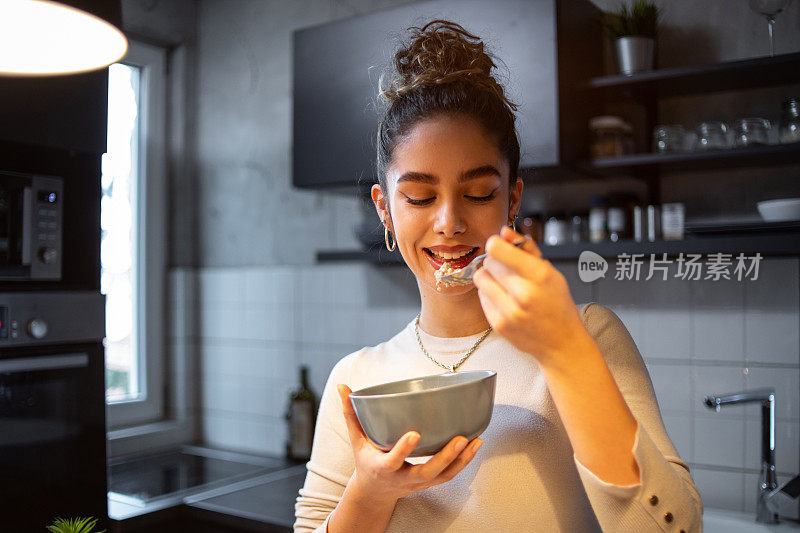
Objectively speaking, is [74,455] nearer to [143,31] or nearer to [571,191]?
[571,191]

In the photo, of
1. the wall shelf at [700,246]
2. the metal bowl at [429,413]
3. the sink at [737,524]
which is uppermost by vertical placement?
the wall shelf at [700,246]

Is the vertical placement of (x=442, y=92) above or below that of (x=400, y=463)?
above

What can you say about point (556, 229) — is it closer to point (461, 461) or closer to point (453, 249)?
point (453, 249)

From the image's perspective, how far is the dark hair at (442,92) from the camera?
3.08 ft

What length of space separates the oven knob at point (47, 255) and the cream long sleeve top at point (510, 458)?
1.00m

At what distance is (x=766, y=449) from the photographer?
1549 mm

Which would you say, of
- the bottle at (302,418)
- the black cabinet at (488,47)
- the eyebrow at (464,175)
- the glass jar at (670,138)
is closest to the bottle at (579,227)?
the black cabinet at (488,47)

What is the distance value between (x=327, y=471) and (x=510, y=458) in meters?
0.25

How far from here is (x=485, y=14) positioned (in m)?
1.81

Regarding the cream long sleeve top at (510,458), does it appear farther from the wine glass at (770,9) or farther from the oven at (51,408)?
the oven at (51,408)

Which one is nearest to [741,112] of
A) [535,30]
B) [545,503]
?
[535,30]

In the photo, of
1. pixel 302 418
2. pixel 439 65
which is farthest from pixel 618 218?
pixel 302 418

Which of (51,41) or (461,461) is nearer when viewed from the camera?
(461,461)

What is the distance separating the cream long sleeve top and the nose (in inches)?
7.4
